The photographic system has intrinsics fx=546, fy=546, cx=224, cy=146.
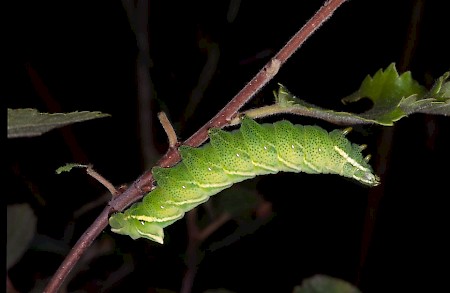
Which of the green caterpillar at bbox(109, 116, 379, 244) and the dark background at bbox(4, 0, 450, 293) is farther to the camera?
the dark background at bbox(4, 0, 450, 293)

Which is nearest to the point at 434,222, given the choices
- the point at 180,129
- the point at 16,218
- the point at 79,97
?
the point at 180,129

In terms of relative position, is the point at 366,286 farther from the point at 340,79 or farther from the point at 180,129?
the point at 180,129

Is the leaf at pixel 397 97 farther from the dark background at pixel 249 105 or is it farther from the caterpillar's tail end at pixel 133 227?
the dark background at pixel 249 105

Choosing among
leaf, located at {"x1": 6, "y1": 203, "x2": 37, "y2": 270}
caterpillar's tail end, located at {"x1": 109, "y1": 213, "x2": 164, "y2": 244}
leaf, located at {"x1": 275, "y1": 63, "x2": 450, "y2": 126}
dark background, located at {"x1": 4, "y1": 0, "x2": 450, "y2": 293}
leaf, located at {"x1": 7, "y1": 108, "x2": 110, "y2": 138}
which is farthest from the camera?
dark background, located at {"x1": 4, "y1": 0, "x2": 450, "y2": 293}

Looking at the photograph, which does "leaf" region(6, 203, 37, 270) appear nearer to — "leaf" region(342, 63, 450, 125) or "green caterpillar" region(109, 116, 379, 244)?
"green caterpillar" region(109, 116, 379, 244)

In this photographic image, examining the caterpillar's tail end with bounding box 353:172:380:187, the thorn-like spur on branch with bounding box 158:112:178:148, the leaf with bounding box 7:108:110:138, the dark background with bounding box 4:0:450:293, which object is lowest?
the leaf with bounding box 7:108:110:138

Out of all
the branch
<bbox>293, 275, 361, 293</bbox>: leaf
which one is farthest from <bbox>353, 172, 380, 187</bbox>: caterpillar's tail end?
<bbox>293, 275, 361, 293</bbox>: leaf

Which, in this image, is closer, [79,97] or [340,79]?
[79,97]
